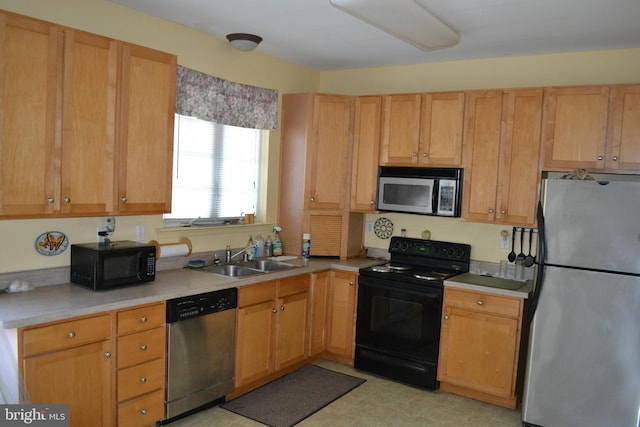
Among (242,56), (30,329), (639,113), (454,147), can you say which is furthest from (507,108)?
(30,329)

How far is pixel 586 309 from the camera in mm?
3078

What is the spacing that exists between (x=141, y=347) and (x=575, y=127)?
315 cm

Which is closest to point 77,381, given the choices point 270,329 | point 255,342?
point 255,342

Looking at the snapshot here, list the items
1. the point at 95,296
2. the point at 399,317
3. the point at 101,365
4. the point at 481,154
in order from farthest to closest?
the point at 399,317, the point at 481,154, the point at 95,296, the point at 101,365

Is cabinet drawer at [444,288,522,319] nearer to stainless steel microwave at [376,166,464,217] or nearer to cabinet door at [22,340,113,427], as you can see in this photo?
stainless steel microwave at [376,166,464,217]

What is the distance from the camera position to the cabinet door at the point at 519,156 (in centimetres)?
364

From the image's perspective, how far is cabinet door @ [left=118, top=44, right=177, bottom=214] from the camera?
2.96 m

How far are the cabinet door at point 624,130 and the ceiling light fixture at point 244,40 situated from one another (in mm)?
2523

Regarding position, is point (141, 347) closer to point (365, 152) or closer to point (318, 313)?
point (318, 313)

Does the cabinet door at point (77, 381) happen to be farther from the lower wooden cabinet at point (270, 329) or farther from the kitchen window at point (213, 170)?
the kitchen window at point (213, 170)

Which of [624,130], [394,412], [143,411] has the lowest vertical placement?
[394,412]

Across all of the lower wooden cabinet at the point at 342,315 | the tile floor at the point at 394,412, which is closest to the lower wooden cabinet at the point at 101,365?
the tile floor at the point at 394,412

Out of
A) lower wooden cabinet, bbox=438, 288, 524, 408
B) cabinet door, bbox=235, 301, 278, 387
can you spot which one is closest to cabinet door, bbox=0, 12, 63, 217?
cabinet door, bbox=235, 301, 278, 387

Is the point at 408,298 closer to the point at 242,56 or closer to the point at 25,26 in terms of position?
the point at 242,56
